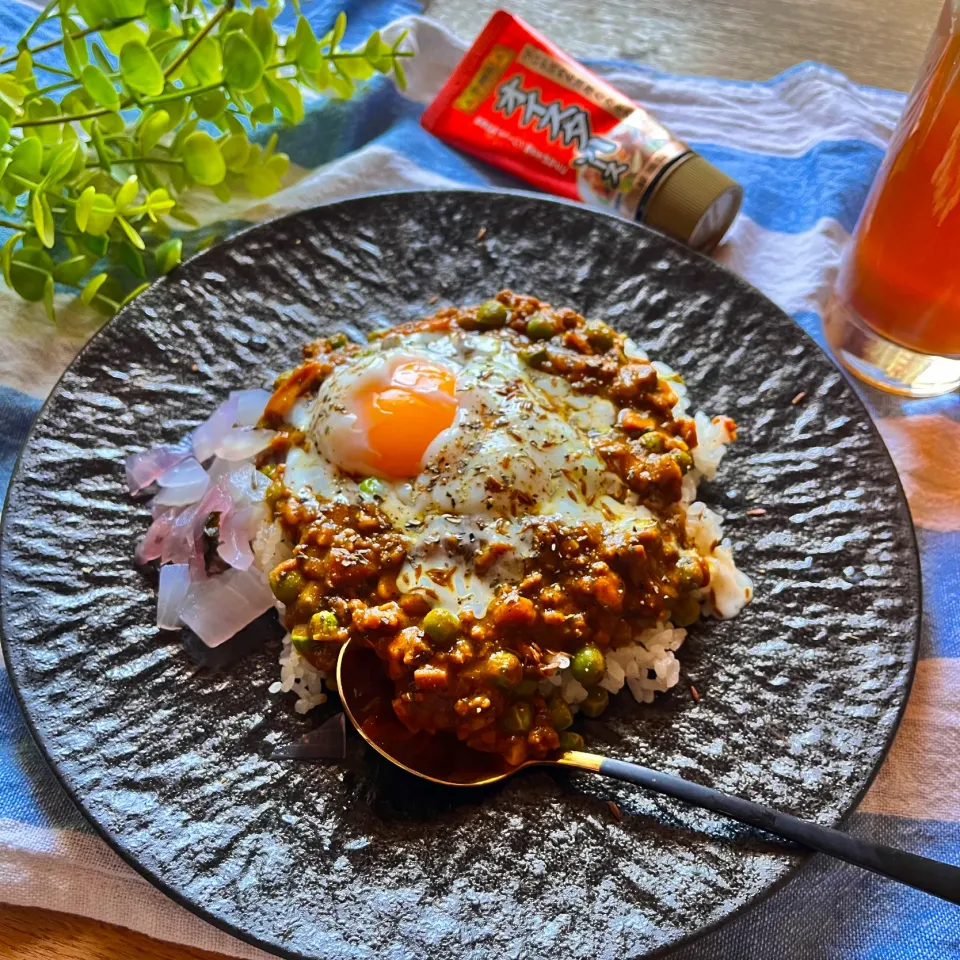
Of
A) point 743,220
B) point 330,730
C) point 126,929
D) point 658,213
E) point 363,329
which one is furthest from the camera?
point 743,220

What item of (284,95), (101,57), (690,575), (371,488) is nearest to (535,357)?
(371,488)

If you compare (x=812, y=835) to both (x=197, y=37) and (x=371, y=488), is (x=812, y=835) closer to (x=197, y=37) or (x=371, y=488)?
(x=371, y=488)

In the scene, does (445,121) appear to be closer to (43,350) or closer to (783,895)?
(43,350)

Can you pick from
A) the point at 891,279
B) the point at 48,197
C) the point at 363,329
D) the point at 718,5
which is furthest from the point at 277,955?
the point at 718,5

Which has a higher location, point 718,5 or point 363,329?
point 718,5

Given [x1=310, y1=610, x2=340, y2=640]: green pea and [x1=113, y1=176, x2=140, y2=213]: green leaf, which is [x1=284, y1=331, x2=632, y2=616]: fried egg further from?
[x1=113, y1=176, x2=140, y2=213]: green leaf

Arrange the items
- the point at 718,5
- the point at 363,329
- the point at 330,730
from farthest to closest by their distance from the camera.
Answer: the point at 718,5
the point at 363,329
the point at 330,730

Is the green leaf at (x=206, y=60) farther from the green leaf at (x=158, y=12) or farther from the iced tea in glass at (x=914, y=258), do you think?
the iced tea in glass at (x=914, y=258)
